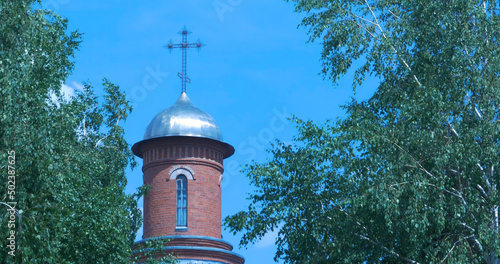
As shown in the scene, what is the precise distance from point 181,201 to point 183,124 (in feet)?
11.1

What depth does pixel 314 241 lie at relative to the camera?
60.6 ft

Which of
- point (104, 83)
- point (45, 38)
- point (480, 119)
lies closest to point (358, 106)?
point (480, 119)

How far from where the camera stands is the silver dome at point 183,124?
116ft

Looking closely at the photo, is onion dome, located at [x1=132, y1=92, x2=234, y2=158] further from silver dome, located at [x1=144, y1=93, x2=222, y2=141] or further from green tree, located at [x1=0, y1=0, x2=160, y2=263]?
green tree, located at [x1=0, y1=0, x2=160, y2=263]

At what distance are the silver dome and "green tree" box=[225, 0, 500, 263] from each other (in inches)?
641

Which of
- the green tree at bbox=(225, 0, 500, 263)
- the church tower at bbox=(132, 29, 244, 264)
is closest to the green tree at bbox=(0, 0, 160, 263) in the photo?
the green tree at bbox=(225, 0, 500, 263)

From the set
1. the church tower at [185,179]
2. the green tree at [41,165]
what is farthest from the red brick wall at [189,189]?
the green tree at [41,165]

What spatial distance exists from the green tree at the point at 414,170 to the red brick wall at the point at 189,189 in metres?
15.8

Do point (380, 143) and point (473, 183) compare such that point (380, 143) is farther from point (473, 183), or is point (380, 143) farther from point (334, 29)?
point (334, 29)

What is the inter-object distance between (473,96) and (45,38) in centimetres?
954

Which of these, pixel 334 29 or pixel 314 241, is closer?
pixel 314 241

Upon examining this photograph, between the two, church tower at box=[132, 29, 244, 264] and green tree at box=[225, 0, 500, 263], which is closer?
green tree at box=[225, 0, 500, 263]

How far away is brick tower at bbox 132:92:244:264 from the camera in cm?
3431

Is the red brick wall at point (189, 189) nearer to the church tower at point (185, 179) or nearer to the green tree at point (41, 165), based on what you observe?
the church tower at point (185, 179)
